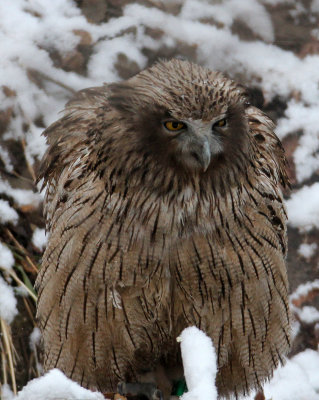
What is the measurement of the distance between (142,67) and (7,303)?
1478 millimetres

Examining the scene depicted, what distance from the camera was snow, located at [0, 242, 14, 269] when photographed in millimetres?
3520

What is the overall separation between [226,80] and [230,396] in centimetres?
138

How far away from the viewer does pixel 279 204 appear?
2.50m

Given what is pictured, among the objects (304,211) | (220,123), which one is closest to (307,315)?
(304,211)

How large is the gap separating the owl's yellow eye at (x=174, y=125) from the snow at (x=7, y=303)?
1.81m

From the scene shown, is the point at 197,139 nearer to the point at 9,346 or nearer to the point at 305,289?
the point at 9,346

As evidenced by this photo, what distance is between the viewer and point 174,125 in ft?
6.39

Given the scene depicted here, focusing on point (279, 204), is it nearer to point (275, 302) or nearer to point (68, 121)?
point (275, 302)

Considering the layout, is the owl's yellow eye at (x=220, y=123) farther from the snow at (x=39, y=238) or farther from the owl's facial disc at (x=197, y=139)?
the snow at (x=39, y=238)

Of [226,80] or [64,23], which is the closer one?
[226,80]

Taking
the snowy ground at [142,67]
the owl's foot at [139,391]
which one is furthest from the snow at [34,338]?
the owl's foot at [139,391]

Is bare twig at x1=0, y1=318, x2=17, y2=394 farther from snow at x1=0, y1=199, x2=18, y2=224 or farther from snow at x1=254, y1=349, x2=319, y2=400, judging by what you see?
snow at x1=254, y1=349, x2=319, y2=400

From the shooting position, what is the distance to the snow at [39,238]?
3.59 metres

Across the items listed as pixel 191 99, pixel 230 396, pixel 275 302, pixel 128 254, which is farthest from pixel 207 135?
pixel 230 396
